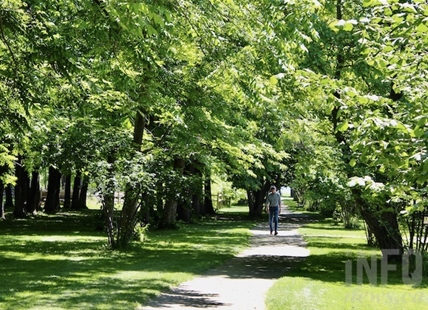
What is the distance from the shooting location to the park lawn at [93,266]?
873 centimetres

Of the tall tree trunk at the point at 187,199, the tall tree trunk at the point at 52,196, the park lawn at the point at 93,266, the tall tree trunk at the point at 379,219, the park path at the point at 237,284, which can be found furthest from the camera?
the tall tree trunk at the point at 52,196

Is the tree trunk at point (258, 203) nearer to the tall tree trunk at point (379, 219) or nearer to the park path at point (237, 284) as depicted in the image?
the park path at point (237, 284)

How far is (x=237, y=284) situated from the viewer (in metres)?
10.9

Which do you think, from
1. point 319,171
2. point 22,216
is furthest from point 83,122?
point 22,216

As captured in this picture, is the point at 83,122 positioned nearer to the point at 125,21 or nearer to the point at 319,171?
the point at 319,171

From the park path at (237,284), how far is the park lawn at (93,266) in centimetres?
33

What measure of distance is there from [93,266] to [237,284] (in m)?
3.53

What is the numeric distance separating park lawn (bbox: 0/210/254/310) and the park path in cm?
33

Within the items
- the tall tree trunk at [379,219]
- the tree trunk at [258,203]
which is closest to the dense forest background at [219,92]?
the tall tree trunk at [379,219]

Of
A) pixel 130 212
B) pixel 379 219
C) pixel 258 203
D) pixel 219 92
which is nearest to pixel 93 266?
pixel 130 212

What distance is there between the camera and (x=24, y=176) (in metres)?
31.3

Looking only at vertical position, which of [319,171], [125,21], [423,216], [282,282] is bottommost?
[282,282]

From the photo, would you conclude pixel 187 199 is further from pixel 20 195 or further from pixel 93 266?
pixel 20 195

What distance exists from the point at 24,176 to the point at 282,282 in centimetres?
2360
